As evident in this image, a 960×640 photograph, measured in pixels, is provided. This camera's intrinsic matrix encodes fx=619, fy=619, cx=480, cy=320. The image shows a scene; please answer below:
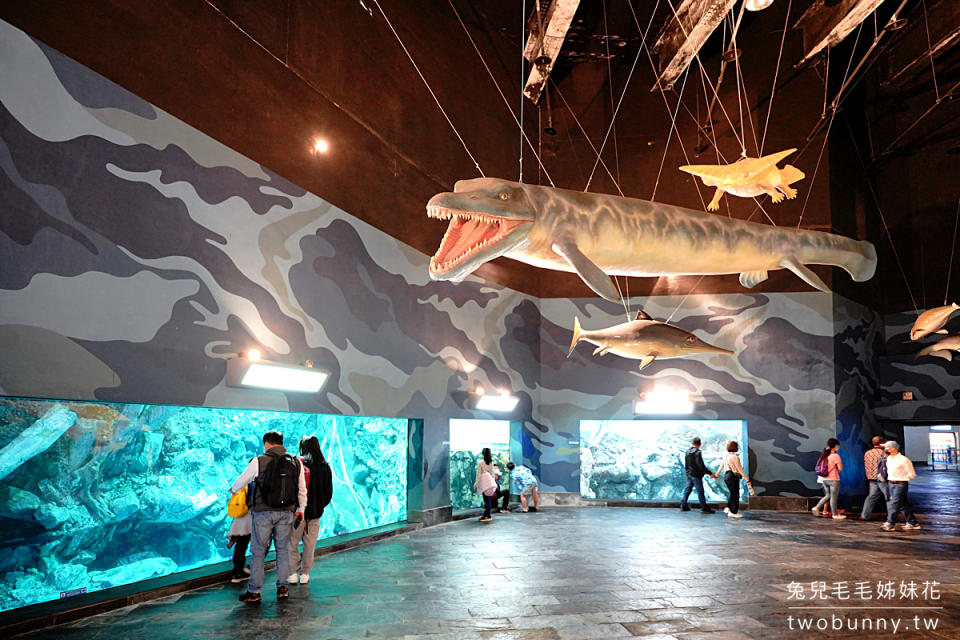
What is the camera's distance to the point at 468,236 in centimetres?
489

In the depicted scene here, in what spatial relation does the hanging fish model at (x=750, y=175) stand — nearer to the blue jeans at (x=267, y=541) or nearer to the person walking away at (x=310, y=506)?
the person walking away at (x=310, y=506)

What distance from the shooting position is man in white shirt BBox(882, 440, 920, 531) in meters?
10.0

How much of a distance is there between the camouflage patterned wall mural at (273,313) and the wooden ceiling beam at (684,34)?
5.09m

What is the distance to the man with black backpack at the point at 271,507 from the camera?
5.86m

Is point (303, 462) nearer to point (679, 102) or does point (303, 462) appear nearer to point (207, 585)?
point (207, 585)

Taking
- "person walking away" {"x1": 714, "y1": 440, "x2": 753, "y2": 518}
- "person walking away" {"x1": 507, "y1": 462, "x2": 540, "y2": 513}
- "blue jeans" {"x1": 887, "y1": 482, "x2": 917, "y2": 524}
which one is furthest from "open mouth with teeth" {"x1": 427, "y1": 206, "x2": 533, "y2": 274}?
"person walking away" {"x1": 714, "y1": 440, "x2": 753, "y2": 518}

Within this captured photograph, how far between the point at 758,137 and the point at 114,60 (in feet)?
42.4

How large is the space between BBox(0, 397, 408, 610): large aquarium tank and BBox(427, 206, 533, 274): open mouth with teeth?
11.8 ft

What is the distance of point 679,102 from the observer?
14.6m

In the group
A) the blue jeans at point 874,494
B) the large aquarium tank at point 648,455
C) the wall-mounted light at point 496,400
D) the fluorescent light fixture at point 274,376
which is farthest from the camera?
the large aquarium tank at point 648,455

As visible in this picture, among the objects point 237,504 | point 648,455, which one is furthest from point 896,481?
point 237,504

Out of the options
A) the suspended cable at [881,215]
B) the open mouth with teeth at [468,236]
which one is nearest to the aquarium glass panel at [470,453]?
the open mouth with teeth at [468,236]

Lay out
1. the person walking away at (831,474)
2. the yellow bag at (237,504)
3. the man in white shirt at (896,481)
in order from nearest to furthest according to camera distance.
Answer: the yellow bag at (237,504) → the man in white shirt at (896,481) → the person walking away at (831,474)

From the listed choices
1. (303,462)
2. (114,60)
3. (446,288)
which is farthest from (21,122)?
(446,288)
